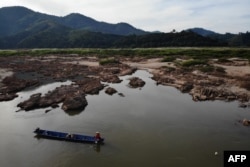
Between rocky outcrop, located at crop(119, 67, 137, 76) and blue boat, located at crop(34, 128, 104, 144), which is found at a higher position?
rocky outcrop, located at crop(119, 67, 137, 76)

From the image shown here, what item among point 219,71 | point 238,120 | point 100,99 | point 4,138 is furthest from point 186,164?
point 219,71

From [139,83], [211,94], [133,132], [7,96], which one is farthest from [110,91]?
[133,132]

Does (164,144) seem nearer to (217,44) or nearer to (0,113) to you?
(0,113)

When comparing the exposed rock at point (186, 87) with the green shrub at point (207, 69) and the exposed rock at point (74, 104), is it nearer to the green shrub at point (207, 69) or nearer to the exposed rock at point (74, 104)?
the green shrub at point (207, 69)

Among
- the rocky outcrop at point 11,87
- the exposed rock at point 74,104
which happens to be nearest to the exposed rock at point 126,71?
the rocky outcrop at point 11,87

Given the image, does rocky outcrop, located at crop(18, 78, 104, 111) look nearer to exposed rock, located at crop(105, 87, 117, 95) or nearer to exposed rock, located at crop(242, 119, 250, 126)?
exposed rock, located at crop(105, 87, 117, 95)

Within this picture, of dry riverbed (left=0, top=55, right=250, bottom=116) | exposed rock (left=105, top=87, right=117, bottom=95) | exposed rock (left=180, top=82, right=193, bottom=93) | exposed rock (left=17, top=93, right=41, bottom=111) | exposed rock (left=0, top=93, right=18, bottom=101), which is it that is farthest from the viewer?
exposed rock (left=180, top=82, right=193, bottom=93)

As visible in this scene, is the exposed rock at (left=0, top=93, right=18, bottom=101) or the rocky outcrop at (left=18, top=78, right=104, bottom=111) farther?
the exposed rock at (left=0, top=93, right=18, bottom=101)

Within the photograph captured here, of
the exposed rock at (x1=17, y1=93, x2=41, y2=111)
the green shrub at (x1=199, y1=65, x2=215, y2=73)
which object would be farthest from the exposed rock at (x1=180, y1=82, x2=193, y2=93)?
the exposed rock at (x1=17, y1=93, x2=41, y2=111)

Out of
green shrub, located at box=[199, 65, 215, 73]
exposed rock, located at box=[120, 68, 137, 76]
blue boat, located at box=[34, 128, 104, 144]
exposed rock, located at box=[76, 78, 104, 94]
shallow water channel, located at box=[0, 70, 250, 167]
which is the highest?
green shrub, located at box=[199, 65, 215, 73]
